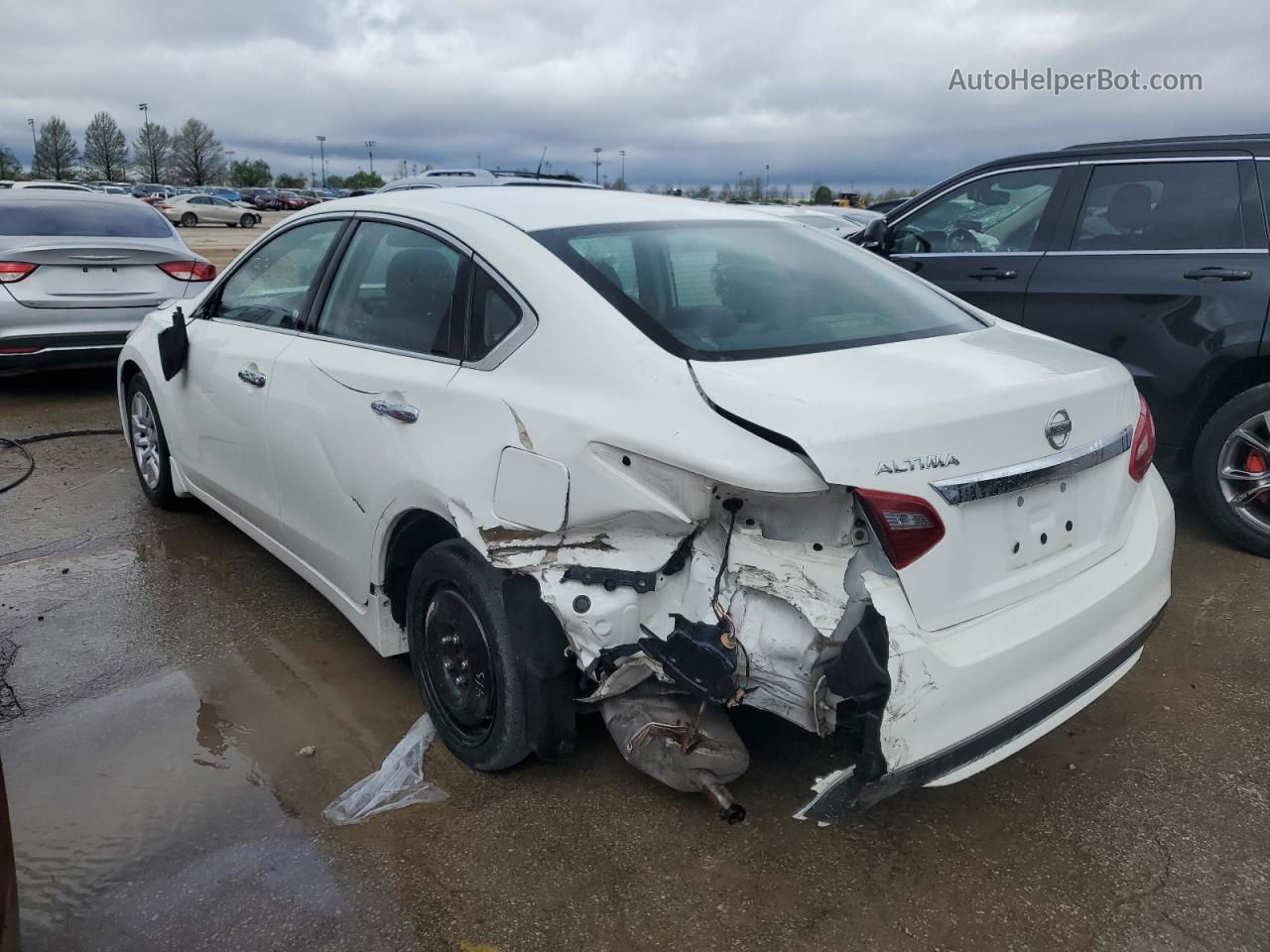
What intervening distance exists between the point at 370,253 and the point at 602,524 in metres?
1.53

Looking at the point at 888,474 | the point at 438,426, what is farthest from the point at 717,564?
the point at 438,426

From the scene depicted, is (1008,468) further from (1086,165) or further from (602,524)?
(1086,165)

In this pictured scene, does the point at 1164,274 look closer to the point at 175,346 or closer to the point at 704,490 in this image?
the point at 704,490

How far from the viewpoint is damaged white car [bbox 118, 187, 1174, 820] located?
2.25 metres

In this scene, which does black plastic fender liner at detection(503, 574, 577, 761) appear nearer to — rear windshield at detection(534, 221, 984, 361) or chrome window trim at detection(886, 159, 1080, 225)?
rear windshield at detection(534, 221, 984, 361)

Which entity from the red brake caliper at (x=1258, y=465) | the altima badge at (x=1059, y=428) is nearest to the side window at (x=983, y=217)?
the red brake caliper at (x=1258, y=465)

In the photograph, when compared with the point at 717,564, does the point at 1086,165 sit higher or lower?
higher

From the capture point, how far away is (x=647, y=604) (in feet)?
8.06

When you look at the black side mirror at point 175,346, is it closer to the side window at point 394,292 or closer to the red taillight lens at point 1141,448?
the side window at point 394,292

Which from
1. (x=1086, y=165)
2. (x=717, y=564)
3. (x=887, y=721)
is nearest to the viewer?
(x=887, y=721)

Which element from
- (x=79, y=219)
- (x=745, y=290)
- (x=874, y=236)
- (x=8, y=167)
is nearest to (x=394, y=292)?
(x=745, y=290)

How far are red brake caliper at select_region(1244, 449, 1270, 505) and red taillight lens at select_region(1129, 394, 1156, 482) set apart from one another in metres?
2.03

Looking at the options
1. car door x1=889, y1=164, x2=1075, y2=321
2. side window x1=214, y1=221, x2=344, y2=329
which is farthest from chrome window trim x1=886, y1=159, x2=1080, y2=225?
side window x1=214, y1=221, x2=344, y2=329

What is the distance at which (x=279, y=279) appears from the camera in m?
4.00
